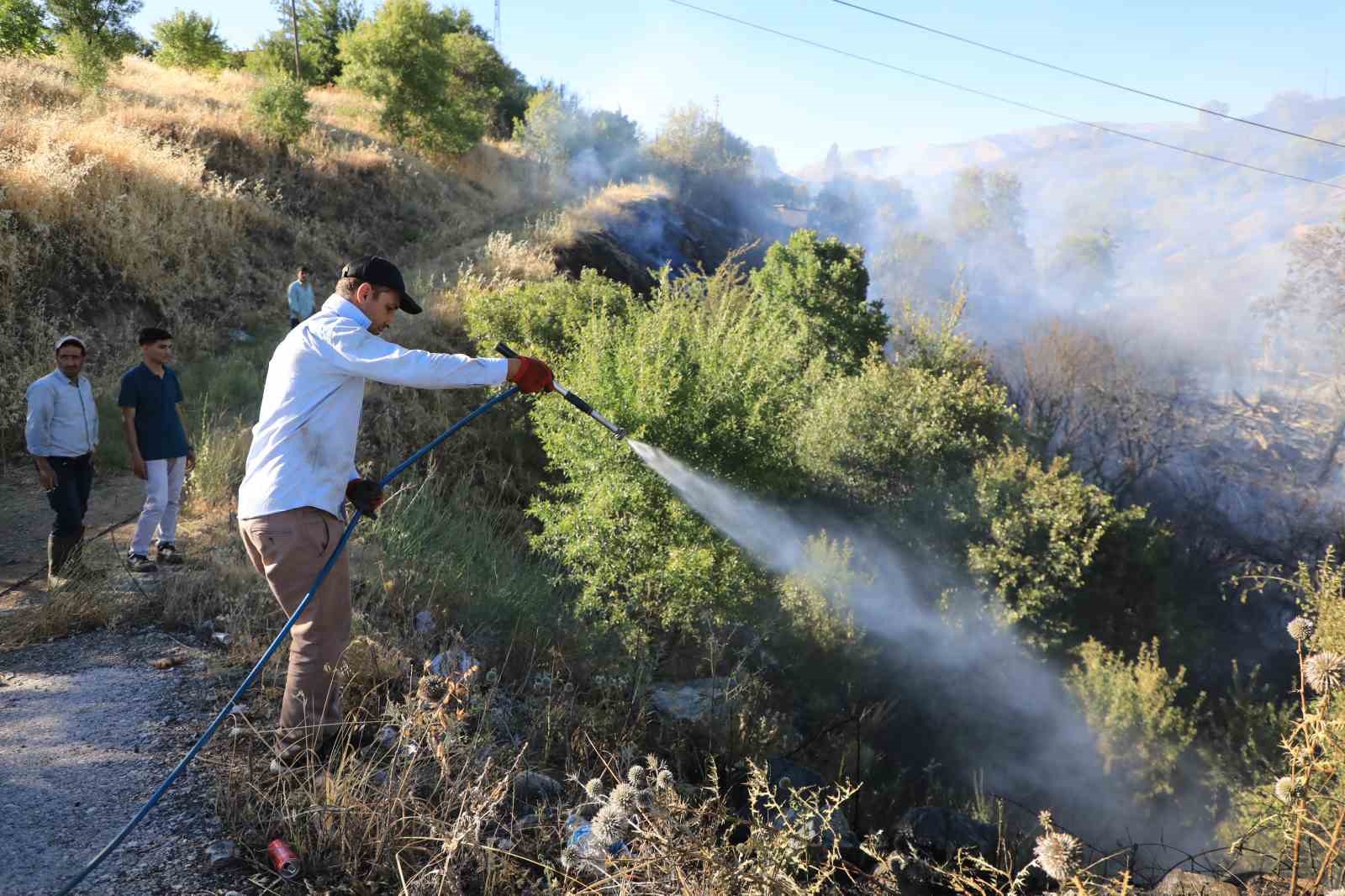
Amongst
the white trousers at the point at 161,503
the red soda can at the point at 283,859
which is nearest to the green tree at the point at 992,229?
the white trousers at the point at 161,503

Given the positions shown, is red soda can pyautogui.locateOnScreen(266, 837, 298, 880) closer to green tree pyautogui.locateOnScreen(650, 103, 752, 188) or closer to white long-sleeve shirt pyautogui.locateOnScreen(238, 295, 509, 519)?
white long-sleeve shirt pyautogui.locateOnScreen(238, 295, 509, 519)

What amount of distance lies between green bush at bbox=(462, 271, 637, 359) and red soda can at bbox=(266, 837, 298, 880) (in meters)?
7.61

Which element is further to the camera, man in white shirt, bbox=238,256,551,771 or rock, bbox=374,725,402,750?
rock, bbox=374,725,402,750

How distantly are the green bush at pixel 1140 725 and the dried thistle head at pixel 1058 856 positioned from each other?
41.4 ft

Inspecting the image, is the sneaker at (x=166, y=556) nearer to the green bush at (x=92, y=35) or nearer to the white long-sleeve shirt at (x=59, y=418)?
the white long-sleeve shirt at (x=59, y=418)

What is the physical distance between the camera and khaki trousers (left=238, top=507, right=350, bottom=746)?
344 cm

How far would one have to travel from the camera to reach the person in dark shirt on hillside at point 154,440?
5.95m

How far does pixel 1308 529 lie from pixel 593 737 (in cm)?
3160

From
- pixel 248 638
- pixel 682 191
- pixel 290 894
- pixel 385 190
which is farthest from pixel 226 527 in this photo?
pixel 682 191

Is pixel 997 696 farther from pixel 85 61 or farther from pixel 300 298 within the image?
pixel 85 61

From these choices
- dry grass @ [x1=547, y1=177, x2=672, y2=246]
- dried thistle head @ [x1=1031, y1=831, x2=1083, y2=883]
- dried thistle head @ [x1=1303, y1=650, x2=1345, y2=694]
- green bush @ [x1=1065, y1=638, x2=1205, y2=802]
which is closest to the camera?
dried thistle head @ [x1=1031, y1=831, x2=1083, y2=883]

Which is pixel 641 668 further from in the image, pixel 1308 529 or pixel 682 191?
pixel 682 191

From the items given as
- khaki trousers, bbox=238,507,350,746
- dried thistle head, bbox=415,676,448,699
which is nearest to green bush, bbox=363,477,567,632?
dried thistle head, bbox=415,676,448,699

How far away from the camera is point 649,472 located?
737 centimetres
